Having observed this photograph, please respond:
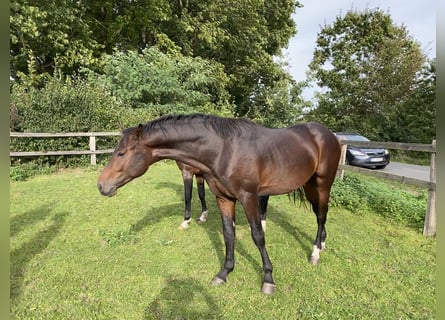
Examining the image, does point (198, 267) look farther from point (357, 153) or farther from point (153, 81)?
point (153, 81)

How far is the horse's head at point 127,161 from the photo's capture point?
109 inches

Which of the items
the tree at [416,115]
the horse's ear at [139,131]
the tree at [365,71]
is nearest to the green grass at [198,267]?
the horse's ear at [139,131]

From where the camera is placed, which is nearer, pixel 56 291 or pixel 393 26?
pixel 56 291

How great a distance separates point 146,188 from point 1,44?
6.57 meters

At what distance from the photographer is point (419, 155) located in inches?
619

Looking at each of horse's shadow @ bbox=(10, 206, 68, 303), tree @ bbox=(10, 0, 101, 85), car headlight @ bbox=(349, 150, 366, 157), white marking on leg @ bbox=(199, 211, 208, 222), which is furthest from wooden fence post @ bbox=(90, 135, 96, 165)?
car headlight @ bbox=(349, 150, 366, 157)

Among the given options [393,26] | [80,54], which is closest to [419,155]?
[393,26]

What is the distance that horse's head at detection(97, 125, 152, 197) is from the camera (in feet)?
9.07

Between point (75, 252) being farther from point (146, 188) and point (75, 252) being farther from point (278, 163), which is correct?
point (146, 188)

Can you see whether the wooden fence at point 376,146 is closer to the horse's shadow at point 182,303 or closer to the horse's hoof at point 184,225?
the horse's hoof at point 184,225

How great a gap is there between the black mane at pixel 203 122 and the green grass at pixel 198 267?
158 centimetres

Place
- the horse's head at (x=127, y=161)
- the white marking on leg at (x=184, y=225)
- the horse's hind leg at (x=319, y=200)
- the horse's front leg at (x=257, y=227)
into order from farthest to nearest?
the white marking on leg at (x=184, y=225)
the horse's hind leg at (x=319, y=200)
the horse's front leg at (x=257, y=227)
the horse's head at (x=127, y=161)

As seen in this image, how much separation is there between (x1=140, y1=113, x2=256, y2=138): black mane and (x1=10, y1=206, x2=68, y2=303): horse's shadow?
2.09 m

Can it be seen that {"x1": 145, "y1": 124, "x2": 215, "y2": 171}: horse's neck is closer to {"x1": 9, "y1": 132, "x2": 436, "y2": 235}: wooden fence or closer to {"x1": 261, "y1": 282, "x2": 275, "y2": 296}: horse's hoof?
{"x1": 261, "y1": 282, "x2": 275, "y2": 296}: horse's hoof
